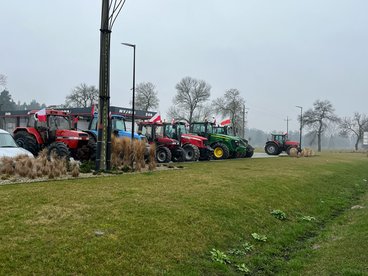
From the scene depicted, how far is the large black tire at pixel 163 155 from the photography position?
2134 centimetres

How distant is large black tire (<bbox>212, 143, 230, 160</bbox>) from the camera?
90.5 ft

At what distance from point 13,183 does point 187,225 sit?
5.48 metres

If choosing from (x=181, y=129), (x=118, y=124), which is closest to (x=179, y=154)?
(x=181, y=129)

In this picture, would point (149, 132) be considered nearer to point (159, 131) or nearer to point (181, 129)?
point (159, 131)

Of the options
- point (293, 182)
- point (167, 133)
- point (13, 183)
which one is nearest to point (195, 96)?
point (167, 133)

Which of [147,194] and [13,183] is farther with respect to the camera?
[13,183]

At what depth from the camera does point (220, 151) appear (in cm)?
2788

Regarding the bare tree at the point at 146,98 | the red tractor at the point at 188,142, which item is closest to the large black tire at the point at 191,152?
the red tractor at the point at 188,142

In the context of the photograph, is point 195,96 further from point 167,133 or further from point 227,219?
point 227,219

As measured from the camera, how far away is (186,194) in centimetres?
984

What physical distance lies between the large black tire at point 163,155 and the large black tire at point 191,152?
7.40 ft

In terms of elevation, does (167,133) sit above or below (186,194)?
above

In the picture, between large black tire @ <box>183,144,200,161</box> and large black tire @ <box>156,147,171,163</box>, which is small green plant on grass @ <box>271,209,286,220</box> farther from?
large black tire @ <box>183,144,200,161</box>

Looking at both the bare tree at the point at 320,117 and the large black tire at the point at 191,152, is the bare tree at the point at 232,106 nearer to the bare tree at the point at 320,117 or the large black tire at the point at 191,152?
the bare tree at the point at 320,117
